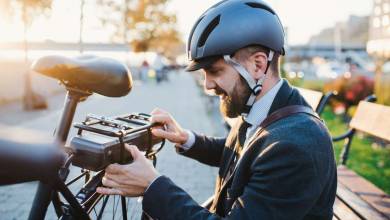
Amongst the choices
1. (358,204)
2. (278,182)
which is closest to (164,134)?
(278,182)

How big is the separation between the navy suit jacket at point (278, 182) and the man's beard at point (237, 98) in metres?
0.26

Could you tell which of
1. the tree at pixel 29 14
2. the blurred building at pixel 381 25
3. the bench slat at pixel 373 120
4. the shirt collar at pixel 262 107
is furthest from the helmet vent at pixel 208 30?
the tree at pixel 29 14

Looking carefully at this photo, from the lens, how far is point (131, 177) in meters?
1.71

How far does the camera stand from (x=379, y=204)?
2805 millimetres

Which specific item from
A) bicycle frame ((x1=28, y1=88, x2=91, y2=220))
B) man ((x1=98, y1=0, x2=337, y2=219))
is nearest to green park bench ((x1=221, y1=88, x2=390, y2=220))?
man ((x1=98, y1=0, x2=337, y2=219))

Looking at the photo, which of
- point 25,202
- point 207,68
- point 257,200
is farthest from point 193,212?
point 25,202

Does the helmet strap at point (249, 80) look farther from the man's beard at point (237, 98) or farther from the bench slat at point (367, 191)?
the bench slat at point (367, 191)

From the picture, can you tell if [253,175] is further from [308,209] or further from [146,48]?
[146,48]

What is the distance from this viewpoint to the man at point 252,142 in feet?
5.33

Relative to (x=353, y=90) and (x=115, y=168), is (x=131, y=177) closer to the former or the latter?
(x=115, y=168)

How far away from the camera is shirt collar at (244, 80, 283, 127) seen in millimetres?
2082

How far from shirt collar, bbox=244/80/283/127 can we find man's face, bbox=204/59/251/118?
0.24 ft

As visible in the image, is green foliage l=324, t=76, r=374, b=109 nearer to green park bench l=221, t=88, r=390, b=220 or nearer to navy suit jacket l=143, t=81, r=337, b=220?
green park bench l=221, t=88, r=390, b=220

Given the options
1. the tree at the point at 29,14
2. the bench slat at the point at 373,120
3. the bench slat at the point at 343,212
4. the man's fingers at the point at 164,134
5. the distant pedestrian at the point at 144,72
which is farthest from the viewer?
the distant pedestrian at the point at 144,72
